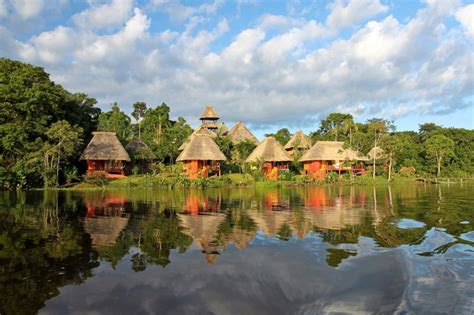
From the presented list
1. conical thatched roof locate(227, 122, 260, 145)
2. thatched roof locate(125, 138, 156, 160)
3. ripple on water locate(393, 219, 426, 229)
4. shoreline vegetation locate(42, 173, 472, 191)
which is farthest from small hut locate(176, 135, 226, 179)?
ripple on water locate(393, 219, 426, 229)

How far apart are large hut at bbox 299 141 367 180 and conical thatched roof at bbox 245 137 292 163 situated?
411 cm

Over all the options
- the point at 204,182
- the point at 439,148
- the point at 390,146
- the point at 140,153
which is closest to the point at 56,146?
the point at 140,153

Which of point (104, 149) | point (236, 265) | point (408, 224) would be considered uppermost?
point (104, 149)

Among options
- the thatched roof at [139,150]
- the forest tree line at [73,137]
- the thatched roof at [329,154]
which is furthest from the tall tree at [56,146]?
the thatched roof at [329,154]

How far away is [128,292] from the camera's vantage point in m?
6.47

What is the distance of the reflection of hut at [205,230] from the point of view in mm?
9477

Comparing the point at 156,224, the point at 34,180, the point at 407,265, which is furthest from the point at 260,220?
the point at 34,180

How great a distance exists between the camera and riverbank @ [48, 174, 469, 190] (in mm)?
33094

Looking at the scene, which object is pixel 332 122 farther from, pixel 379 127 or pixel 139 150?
pixel 139 150

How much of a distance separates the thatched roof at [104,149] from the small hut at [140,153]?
103 inches

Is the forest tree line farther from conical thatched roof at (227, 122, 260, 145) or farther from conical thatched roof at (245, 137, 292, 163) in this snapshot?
conical thatched roof at (227, 122, 260, 145)

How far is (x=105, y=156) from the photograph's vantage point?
37250 millimetres

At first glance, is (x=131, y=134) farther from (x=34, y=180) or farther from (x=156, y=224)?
(x=156, y=224)

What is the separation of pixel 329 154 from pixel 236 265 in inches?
1519
